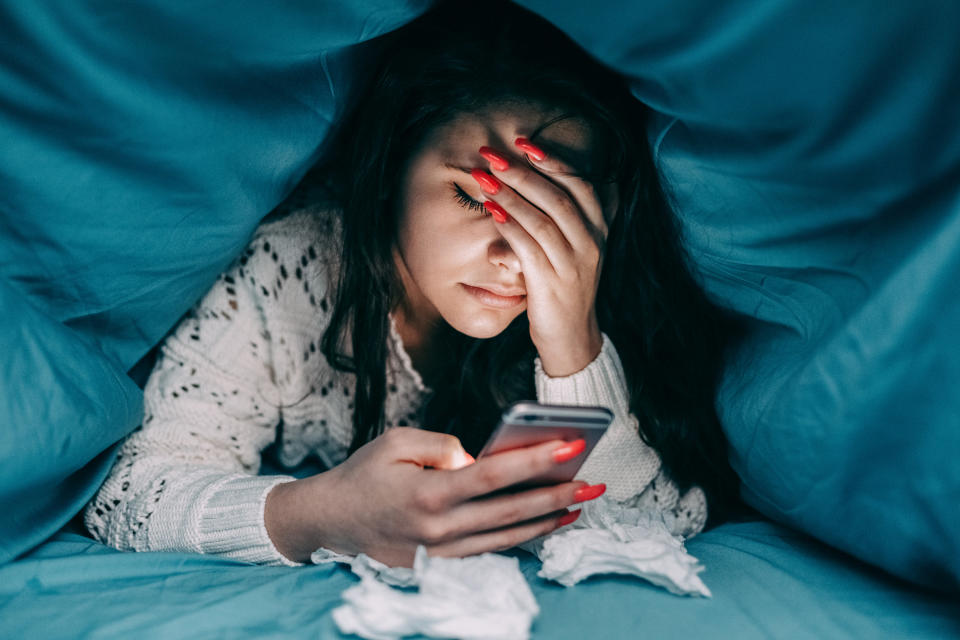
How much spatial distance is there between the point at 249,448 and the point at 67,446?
0.90 feet

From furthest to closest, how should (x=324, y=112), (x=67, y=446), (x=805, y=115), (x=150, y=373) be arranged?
(x=150, y=373), (x=324, y=112), (x=67, y=446), (x=805, y=115)

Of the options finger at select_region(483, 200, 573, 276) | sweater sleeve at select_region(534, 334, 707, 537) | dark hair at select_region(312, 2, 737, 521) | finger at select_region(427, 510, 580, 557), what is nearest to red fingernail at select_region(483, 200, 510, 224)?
finger at select_region(483, 200, 573, 276)

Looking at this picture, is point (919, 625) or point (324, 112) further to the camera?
point (324, 112)

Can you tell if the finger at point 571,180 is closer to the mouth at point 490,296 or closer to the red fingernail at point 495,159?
the red fingernail at point 495,159

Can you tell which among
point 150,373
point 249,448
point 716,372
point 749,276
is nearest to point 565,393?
point 716,372

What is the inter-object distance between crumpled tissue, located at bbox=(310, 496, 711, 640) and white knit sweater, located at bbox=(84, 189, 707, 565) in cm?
18

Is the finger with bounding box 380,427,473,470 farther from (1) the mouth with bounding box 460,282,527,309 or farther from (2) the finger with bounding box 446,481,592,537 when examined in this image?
(1) the mouth with bounding box 460,282,527,309

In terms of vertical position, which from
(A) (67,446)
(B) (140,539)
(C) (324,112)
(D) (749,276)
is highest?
(C) (324,112)

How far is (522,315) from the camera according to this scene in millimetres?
1127

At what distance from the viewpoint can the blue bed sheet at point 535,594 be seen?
1.96 ft

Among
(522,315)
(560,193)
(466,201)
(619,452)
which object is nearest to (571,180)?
(560,193)

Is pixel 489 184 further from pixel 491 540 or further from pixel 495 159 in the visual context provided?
pixel 491 540

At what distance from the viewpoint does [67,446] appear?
0.75 meters

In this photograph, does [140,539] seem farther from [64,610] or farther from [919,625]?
[919,625]
